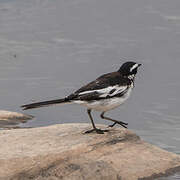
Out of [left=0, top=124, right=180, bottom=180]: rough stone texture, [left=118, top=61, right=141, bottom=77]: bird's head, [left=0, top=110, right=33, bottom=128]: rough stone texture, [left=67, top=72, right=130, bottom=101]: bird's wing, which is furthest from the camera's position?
[left=0, top=110, right=33, bottom=128]: rough stone texture

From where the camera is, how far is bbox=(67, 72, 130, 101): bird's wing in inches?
452

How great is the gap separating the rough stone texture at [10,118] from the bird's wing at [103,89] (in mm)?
4154

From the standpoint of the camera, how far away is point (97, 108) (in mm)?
11578

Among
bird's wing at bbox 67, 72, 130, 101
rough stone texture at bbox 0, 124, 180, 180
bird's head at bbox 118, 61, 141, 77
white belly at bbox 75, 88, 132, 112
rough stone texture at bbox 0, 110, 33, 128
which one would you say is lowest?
rough stone texture at bbox 0, 110, 33, 128

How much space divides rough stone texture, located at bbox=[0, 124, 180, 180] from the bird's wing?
2.50 feet

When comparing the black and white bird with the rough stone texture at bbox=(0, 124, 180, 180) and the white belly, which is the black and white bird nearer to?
the white belly

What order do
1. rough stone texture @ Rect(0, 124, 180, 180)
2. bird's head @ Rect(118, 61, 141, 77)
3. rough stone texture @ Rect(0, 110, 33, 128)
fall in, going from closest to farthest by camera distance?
rough stone texture @ Rect(0, 124, 180, 180)
bird's head @ Rect(118, 61, 141, 77)
rough stone texture @ Rect(0, 110, 33, 128)

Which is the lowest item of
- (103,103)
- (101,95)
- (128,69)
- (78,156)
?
(78,156)

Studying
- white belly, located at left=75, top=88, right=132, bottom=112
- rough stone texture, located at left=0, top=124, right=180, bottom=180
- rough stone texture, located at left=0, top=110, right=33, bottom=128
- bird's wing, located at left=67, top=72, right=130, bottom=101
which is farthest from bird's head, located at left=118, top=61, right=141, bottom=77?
rough stone texture, located at left=0, top=110, right=33, bottom=128

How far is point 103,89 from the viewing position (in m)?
11.6

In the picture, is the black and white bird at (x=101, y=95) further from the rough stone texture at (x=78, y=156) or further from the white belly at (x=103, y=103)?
the rough stone texture at (x=78, y=156)

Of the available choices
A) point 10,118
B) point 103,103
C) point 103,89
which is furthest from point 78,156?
point 10,118

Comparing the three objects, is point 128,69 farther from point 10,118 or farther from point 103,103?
point 10,118

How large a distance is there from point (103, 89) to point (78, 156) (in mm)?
1210
